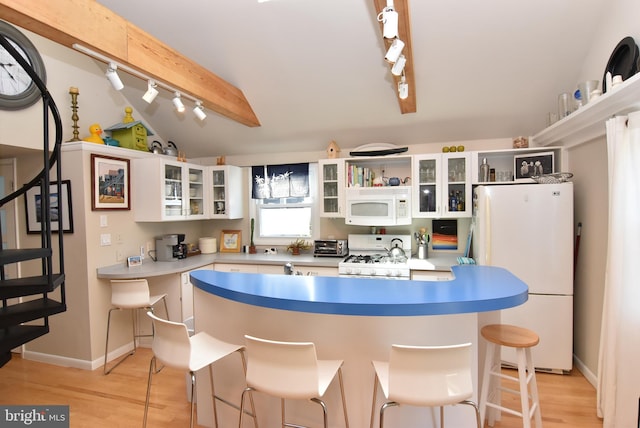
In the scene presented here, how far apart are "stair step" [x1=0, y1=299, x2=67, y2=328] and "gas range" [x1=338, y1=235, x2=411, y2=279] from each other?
Answer: 236 centimetres

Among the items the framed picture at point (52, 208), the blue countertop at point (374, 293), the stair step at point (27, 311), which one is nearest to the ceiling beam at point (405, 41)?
the blue countertop at point (374, 293)

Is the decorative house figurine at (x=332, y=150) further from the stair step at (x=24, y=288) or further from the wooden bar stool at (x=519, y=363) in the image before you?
the stair step at (x=24, y=288)

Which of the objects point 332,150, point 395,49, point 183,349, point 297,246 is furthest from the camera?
point 297,246

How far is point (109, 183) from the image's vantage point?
Result: 3.37m

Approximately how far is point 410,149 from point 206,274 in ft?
9.06

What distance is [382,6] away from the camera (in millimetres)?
1967

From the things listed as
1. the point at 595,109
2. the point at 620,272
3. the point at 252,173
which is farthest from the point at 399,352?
the point at 252,173

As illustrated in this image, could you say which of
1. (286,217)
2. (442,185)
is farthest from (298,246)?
(442,185)

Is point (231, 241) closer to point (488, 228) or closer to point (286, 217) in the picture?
point (286, 217)

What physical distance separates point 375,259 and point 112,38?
2909mm

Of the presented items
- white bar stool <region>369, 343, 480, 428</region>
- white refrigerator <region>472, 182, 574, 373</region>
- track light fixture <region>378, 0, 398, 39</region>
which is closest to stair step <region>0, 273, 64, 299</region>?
white bar stool <region>369, 343, 480, 428</region>

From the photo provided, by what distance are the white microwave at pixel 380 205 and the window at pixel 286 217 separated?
0.78 m

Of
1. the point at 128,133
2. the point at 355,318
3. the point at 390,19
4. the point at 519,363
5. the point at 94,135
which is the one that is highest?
the point at 390,19

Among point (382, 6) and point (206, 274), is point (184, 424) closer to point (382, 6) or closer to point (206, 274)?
point (206, 274)
